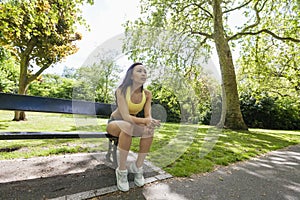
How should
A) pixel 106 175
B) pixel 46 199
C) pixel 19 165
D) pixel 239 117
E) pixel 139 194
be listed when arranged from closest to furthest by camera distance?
1. pixel 46 199
2. pixel 139 194
3. pixel 106 175
4. pixel 19 165
5. pixel 239 117

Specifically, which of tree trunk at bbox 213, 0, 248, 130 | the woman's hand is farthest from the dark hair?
tree trunk at bbox 213, 0, 248, 130

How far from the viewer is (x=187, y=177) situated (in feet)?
6.60

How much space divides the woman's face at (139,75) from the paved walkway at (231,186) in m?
1.13

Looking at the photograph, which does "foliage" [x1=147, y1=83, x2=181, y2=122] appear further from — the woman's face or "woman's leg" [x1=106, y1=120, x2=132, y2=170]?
"woman's leg" [x1=106, y1=120, x2=132, y2=170]

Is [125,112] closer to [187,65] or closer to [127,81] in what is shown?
[127,81]

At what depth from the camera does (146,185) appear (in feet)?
5.77

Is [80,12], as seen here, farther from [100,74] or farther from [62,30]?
[100,74]

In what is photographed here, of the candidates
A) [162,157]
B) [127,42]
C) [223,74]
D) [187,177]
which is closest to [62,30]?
[127,42]

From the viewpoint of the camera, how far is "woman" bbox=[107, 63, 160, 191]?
1.71 metres

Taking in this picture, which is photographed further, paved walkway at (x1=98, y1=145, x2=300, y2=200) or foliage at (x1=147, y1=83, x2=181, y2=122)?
foliage at (x1=147, y1=83, x2=181, y2=122)

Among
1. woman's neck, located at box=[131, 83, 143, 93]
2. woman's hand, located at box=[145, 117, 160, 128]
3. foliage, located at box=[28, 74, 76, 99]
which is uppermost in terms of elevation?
foliage, located at box=[28, 74, 76, 99]

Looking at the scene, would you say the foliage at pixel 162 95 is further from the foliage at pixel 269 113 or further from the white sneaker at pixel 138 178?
the foliage at pixel 269 113

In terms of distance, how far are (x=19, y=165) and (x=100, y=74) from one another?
9713 millimetres

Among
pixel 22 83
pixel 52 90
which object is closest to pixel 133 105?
pixel 22 83
